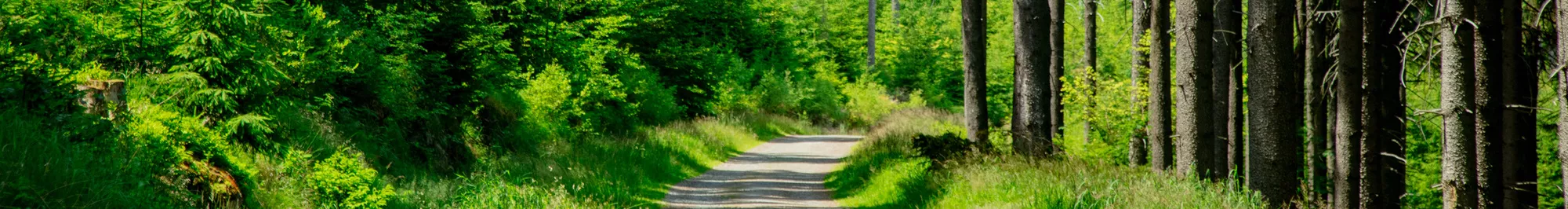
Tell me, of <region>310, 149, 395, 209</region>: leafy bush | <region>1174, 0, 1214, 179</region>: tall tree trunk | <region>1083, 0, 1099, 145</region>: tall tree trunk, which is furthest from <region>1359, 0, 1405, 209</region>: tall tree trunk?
<region>310, 149, 395, 209</region>: leafy bush

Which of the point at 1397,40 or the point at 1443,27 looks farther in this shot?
the point at 1397,40

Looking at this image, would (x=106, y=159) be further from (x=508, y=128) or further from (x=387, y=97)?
(x=508, y=128)

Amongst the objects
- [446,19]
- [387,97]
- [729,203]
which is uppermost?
[446,19]

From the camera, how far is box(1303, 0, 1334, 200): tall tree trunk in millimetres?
11505

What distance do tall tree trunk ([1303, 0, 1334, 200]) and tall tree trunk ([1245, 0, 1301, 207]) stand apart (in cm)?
56

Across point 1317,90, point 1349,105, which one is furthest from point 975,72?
point 1349,105

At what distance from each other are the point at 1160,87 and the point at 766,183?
5.34m

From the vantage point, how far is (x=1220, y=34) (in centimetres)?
1152

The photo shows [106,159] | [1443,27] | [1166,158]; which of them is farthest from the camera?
[1166,158]

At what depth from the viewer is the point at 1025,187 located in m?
9.88

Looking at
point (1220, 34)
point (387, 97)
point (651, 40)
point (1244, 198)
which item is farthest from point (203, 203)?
point (651, 40)

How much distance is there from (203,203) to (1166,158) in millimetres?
9198

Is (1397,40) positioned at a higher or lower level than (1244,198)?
higher

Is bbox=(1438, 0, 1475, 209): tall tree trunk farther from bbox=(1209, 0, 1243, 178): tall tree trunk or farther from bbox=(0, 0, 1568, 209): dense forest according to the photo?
bbox=(1209, 0, 1243, 178): tall tree trunk
